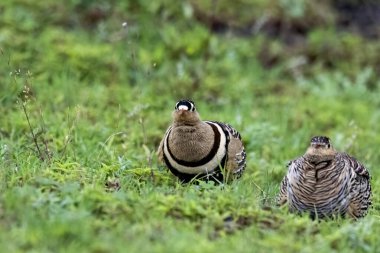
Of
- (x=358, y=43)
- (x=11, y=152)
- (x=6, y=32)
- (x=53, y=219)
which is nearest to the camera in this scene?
(x=53, y=219)

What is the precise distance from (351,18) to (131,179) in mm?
6534

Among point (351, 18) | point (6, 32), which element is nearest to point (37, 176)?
point (6, 32)

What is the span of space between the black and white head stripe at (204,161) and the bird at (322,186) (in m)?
0.65

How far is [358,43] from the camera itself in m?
11.0

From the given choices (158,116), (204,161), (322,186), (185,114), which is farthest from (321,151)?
(158,116)

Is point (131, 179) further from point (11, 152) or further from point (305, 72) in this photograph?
point (305, 72)

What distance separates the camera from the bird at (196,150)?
6.17m

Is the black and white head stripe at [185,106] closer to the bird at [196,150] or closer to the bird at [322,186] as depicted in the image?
the bird at [196,150]

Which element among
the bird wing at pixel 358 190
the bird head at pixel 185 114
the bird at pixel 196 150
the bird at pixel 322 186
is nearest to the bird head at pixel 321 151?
the bird at pixel 322 186

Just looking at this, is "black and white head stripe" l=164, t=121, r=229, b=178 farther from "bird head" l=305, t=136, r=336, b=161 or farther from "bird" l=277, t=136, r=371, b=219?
"bird head" l=305, t=136, r=336, b=161

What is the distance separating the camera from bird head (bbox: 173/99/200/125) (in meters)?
6.25

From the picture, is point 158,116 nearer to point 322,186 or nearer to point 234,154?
point 234,154

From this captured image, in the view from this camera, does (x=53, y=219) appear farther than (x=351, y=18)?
No

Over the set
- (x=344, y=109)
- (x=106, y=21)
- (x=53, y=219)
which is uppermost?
(x=106, y=21)
